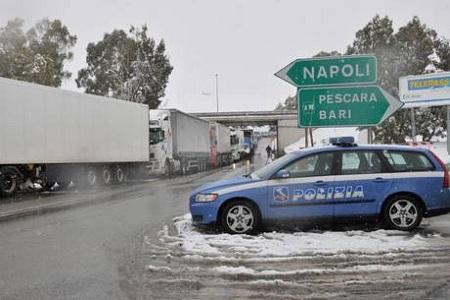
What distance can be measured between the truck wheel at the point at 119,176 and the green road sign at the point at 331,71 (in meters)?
14.2

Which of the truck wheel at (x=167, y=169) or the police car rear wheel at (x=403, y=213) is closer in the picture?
the police car rear wheel at (x=403, y=213)

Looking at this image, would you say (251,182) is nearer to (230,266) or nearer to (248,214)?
(248,214)

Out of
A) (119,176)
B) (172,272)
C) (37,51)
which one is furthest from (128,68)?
(172,272)

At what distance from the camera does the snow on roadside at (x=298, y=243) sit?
300 inches

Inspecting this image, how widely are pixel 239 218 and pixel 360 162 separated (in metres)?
2.20

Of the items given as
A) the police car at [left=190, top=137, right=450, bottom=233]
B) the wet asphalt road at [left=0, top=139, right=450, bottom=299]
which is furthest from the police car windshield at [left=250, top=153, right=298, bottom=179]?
the wet asphalt road at [left=0, top=139, right=450, bottom=299]

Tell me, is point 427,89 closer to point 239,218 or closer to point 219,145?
point 239,218

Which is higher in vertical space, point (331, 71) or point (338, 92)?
point (331, 71)

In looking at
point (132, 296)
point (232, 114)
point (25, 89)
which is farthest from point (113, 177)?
point (232, 114)

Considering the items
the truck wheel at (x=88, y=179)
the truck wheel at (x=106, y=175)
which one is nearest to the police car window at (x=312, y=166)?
the truck wheel at (x=88, y=179)

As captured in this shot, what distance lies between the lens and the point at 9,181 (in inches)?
696

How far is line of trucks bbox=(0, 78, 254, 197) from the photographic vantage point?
1739 centimetres

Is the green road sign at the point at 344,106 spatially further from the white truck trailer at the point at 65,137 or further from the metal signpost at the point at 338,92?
the white truck trailer at the point at 65,137

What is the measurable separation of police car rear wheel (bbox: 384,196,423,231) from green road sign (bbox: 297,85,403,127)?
6.69 feet
